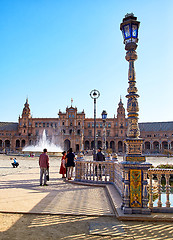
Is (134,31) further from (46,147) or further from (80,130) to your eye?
(80,130)

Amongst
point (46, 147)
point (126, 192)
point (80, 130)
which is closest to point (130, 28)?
point (126, 192)

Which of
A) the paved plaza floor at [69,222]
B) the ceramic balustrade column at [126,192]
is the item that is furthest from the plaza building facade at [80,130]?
the ceramic balustrade column at [126,192]

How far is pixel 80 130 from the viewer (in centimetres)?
8212

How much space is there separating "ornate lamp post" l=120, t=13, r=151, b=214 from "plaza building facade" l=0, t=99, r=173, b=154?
251 ft

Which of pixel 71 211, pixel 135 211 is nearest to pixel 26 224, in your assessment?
pixel 71 211

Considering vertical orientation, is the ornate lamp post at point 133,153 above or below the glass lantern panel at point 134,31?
below

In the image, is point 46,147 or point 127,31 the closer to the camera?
point 127,31

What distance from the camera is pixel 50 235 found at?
3.83 metres

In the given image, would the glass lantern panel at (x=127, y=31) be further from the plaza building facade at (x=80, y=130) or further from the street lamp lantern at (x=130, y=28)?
the plaza building facade at (x=80, y=130)

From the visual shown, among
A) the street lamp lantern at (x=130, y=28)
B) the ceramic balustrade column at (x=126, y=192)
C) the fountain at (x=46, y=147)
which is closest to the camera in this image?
the ceramic balustrade column at (x=126, y=192)

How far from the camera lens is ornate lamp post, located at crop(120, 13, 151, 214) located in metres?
4.95

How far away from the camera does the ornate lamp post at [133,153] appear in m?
4.95

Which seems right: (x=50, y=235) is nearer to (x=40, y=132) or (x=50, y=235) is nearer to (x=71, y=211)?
(x=71, y=211)

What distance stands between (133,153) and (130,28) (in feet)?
10.9
